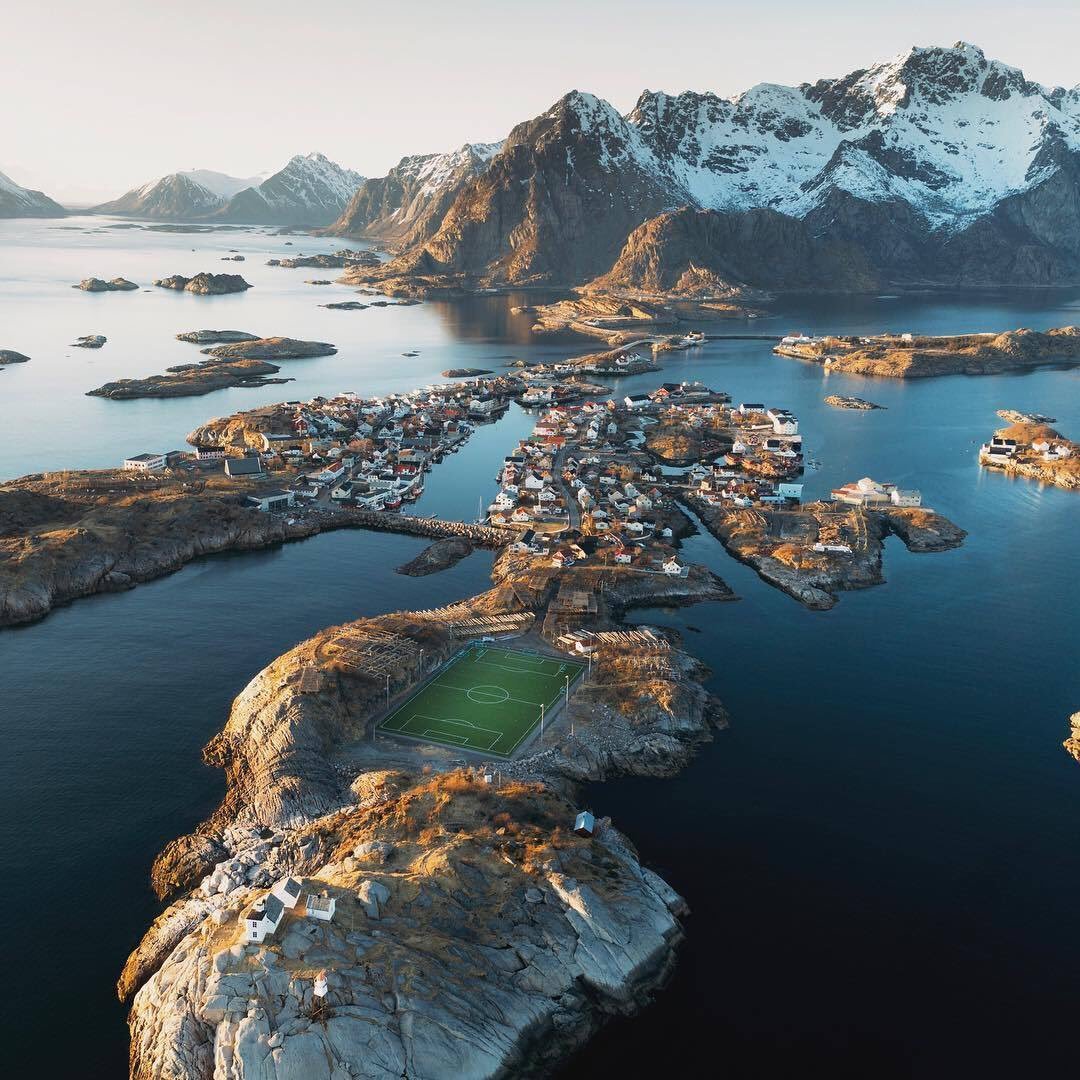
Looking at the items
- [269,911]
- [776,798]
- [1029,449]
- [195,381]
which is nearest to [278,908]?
[269,911]

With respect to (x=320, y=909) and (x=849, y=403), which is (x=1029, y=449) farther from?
(x=320, y=909)

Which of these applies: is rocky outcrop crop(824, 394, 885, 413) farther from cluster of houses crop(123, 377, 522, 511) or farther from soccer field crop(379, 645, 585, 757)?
soccer field crop(379, 645, 585, 757)

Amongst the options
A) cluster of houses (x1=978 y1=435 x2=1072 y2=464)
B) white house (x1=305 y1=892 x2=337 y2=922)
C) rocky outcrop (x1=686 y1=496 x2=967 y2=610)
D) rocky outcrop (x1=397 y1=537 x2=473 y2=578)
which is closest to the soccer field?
white house (x1=305 y1=892 x2=337 y2=922)

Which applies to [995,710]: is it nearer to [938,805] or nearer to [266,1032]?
[938,805]

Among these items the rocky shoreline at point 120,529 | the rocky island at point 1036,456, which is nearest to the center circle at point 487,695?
the rocky shoreline at point 120,529

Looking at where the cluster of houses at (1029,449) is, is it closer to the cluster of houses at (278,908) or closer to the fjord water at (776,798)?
the fjord water at (776,798)

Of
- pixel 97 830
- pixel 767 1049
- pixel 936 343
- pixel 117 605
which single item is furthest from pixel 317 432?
pixel 936 343
